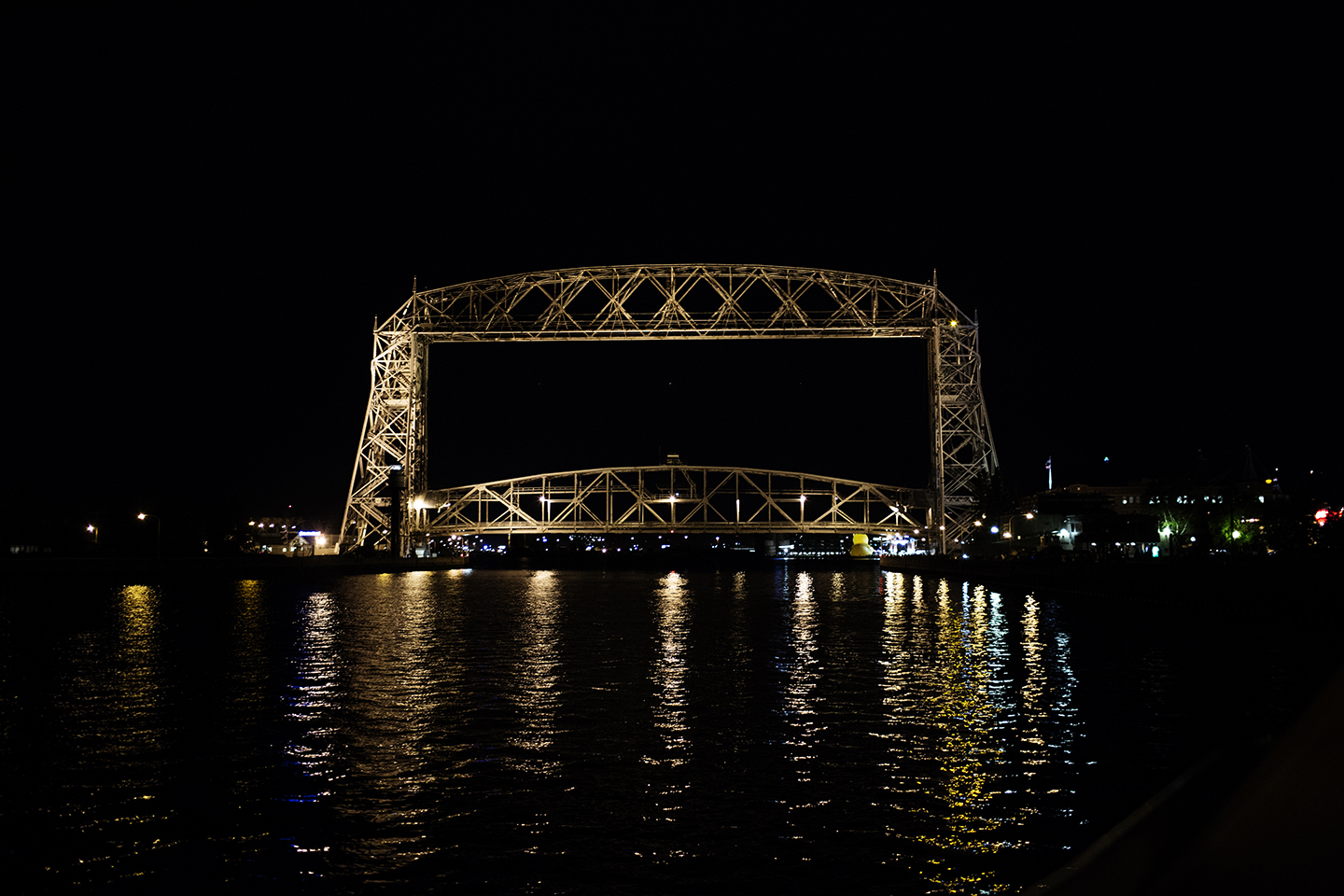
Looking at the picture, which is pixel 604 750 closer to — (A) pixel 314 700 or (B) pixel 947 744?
(B) pixel 947 744

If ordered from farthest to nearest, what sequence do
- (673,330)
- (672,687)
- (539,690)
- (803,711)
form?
(673,330) → (672,687) → (539,690) → (803,711)

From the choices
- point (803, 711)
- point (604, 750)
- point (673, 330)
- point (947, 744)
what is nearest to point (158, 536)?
point (673, 330)

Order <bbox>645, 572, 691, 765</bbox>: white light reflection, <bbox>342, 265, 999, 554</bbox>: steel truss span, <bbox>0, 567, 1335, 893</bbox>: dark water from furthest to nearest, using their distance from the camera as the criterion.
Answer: <bbox>342, 265, 999, 554</bbox>: steel truss span < <bbox>645, 572, 691, 765</bbox>: white light reflection < <bbox>0, 567, 1335, 893</bbox>: dark water

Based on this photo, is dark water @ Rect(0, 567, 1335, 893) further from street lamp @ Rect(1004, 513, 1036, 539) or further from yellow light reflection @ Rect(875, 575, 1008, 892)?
street lamp @ Rect(1004, 513, 1036, 539)

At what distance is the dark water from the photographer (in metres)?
7.62

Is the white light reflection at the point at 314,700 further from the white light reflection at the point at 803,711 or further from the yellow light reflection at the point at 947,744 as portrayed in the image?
the yellow light reflection at the point at 947,744

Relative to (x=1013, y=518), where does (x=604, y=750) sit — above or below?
below

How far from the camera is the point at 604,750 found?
441 inches

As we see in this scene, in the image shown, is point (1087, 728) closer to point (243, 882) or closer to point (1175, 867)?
point (243, 882)

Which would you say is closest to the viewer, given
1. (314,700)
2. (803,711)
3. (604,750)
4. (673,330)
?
(604,750)

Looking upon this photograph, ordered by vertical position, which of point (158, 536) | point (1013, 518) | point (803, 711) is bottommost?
point (803, 711)

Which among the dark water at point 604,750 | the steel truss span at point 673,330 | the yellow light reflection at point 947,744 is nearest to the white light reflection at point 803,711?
the dark water at point 604,750

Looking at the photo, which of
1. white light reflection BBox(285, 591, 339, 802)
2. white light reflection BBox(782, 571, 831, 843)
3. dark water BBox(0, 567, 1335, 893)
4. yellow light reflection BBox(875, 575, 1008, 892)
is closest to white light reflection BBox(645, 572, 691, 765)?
dark water BBox(0, 567, 1335, 893)

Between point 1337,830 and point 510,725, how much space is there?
1229 cm
